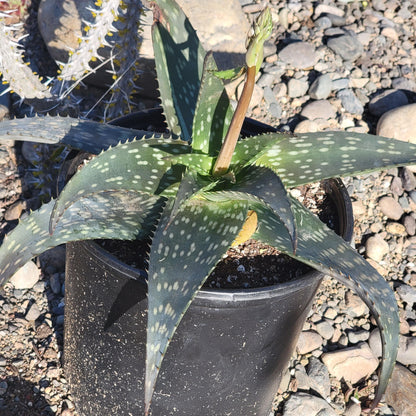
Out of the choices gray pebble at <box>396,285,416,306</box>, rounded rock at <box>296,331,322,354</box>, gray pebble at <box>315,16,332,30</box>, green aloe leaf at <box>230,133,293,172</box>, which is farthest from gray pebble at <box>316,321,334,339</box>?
gray pebble at <box>315,16,332,30</box>

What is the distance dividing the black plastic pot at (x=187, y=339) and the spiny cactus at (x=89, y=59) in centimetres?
57

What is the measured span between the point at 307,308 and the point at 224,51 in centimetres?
138

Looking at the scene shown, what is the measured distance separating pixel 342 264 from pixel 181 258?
34 centimetres

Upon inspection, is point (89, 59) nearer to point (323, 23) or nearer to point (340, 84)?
point (340, 84)

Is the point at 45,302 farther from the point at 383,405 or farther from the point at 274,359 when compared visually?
the point at 383,405

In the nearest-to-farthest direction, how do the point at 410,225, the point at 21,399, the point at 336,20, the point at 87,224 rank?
the point at 87,224
the point at 21,399
the point at 410,225
the point at 336,20

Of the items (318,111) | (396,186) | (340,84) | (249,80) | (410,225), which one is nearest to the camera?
(249,80)

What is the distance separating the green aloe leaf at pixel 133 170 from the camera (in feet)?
3.47

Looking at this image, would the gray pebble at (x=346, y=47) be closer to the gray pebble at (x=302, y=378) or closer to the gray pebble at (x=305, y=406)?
the gray pebble at (x=302, y=378)

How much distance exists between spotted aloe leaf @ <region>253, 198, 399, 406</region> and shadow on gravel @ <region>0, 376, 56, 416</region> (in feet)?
3.05

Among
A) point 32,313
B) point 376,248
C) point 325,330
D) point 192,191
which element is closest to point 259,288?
point 192,191

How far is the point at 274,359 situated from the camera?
145cm

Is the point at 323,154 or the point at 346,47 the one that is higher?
the point at 323,154

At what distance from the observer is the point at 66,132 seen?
1251 mm
